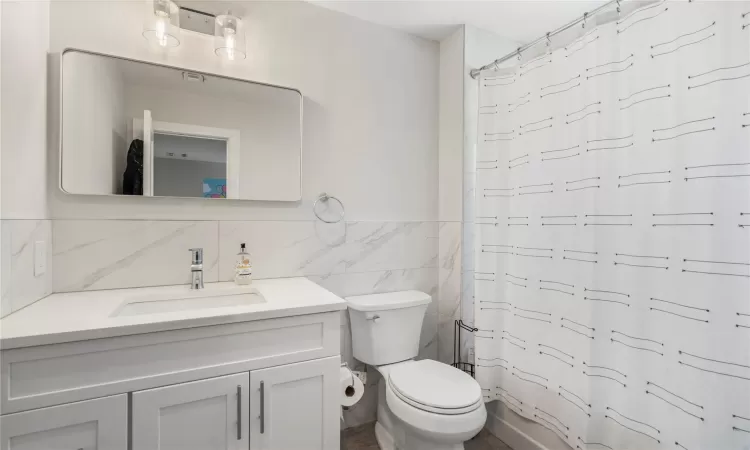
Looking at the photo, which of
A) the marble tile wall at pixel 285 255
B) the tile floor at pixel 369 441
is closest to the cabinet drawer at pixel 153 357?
the marble tile wall at pixel 285 255

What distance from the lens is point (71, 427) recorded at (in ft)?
3.06

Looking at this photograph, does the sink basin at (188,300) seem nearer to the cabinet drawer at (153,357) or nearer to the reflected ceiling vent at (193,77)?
the cabinet drawer at (153,357)

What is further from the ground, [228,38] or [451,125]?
[228,38]

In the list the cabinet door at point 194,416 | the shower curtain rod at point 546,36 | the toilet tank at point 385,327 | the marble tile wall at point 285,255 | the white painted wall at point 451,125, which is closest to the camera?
the cabinet door at point 194,416

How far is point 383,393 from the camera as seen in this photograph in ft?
5.95

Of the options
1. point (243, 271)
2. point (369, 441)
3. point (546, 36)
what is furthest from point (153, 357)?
point (546, 36)

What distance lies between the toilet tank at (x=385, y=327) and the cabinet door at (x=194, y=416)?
71 cm

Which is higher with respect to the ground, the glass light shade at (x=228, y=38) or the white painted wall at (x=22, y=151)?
the glass light shade at (x=228, y=38)

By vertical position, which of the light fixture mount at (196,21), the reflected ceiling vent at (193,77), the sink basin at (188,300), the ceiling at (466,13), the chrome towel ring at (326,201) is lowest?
the sink basin at (188,300)

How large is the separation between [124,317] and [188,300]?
0.39 metres

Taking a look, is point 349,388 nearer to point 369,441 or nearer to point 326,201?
point 369,441

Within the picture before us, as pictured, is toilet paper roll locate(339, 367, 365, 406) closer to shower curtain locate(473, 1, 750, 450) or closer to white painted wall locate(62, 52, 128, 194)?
shower curtain locate(473, 1, 750, 450)

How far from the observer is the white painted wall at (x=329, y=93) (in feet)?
4.58

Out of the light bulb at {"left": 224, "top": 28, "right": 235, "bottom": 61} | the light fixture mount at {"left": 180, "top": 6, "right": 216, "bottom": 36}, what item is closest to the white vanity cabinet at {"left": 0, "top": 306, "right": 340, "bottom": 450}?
the light bulb at {"left": 224, "top": 28, "right": 235, "bottom": 61}
